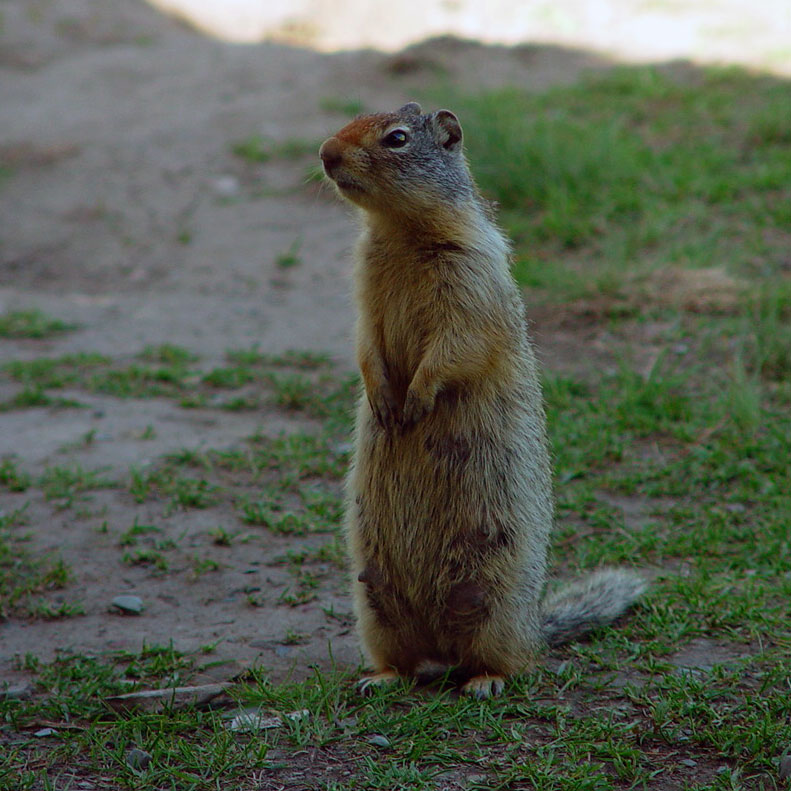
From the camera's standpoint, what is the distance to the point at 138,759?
9.05ft

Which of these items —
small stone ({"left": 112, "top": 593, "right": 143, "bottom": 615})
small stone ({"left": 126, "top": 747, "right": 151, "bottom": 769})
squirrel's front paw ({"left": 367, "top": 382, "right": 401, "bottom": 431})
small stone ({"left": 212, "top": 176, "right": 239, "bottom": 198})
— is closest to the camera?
small stone ({"left": 126, "top": 747, "right": 151, "bottom": 769})

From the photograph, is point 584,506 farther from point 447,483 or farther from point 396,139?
point 396,139

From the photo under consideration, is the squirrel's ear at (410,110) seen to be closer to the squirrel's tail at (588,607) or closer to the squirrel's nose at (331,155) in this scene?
the squirrel's nose at (331,155)

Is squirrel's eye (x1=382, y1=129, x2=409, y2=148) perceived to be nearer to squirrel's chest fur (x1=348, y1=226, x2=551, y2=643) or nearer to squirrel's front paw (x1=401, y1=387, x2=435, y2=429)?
squirrel's chest fur (x1=348, y1=226, x2=551, y2=643)

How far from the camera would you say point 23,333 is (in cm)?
644

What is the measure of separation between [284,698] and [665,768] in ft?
3.46

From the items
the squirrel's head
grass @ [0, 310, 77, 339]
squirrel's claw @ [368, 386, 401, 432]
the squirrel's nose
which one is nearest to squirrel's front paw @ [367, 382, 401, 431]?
squirrel's claw @ [368, 386, 401, 432]

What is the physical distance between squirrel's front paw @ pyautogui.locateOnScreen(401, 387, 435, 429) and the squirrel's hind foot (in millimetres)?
809

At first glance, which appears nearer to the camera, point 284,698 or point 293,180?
point 284,698

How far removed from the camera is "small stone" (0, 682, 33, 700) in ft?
10.2

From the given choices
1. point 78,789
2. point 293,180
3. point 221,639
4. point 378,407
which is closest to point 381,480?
point 378,407

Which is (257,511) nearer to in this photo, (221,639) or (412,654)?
(221,639)

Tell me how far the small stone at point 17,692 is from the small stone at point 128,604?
0.53 metres

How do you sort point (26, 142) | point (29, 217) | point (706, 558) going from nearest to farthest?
point (706, 558), point (29, 217), point (26, 142)
